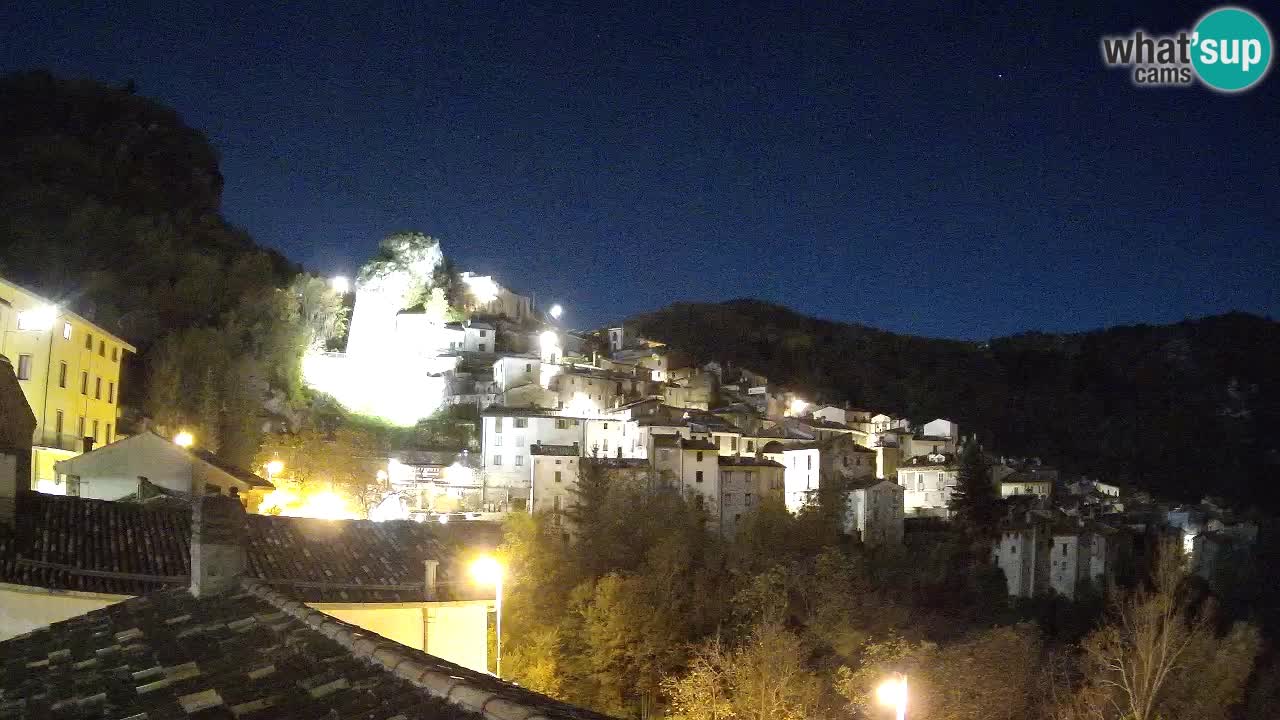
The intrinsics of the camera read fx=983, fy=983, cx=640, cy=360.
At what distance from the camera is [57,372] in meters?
34.8

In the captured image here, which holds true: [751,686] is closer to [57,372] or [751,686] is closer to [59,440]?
[59,440]

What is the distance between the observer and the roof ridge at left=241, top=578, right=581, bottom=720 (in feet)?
14.8

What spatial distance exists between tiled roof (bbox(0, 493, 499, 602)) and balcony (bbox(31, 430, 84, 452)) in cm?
1969

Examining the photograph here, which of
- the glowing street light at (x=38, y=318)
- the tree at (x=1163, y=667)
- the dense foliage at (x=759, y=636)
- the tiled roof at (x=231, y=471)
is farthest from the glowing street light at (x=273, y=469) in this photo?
the tree at (x=1163, y=667)

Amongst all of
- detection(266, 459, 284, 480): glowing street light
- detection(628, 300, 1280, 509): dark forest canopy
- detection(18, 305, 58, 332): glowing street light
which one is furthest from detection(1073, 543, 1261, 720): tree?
detection(628, 300, 1280, 509): dark forest canopy

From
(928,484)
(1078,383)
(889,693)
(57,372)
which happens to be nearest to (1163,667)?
(889,693)

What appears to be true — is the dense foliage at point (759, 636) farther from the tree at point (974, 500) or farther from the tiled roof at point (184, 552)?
the tree at point (974, 500)

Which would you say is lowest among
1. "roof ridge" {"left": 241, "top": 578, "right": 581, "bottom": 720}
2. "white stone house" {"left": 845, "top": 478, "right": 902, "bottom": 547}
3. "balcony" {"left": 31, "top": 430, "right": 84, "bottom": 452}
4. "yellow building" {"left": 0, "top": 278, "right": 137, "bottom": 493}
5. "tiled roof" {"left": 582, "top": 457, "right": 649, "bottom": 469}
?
"white stone house" {"left": 845, "top": 478, "right": 902, "bottom": 547}

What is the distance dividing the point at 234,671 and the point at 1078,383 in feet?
406

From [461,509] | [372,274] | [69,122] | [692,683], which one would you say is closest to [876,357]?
[372,274]

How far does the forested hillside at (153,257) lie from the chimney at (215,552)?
34.3 meters

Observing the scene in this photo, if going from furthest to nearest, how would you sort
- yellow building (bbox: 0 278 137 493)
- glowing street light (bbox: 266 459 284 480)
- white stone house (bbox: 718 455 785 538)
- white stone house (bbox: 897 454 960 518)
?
white stone house (bbox: 897 454 960 518)
white stone house (bbox: 718 455 785 538)
glowing street light (bbox: 266 459 284 480)
yellow building (bbox: 0 278 137 493)

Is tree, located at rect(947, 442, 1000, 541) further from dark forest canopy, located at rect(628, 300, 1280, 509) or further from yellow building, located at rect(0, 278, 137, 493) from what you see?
yellow building, located at rect(0, 278, 137, 493)

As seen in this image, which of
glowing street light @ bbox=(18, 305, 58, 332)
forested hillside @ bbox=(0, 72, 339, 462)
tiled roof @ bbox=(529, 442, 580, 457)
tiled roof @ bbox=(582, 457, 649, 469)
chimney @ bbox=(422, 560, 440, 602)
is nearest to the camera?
chimney @ bbox=(422, 560, 440, 602)
